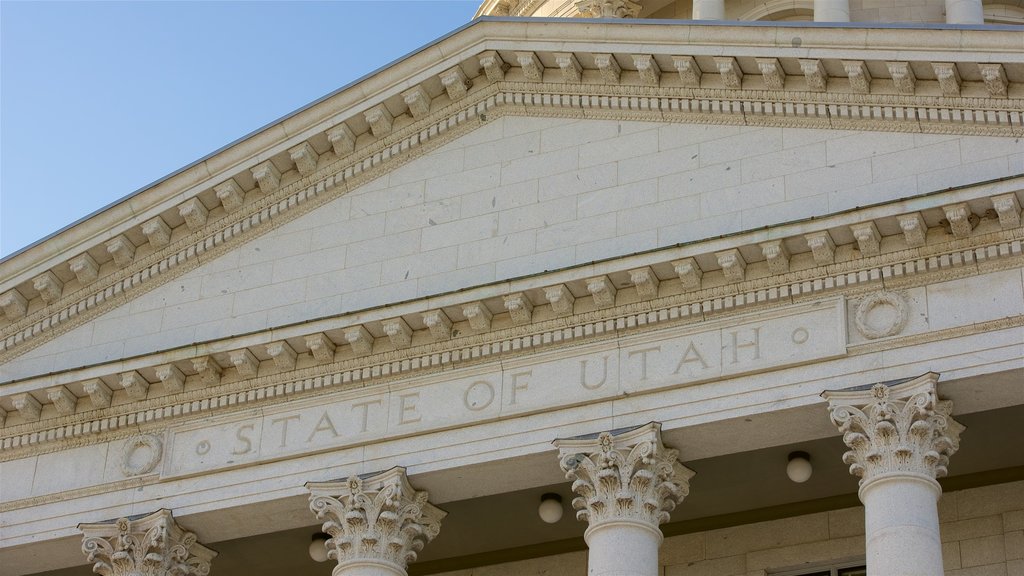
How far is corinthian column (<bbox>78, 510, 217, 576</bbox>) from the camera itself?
21469 mm

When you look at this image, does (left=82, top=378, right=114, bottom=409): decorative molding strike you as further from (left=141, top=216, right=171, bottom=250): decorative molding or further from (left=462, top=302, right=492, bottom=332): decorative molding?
(left=462, top=302, right=492, bottom=332): decorative molding

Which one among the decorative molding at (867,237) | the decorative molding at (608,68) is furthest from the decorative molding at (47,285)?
the decorative molding at (867,237)

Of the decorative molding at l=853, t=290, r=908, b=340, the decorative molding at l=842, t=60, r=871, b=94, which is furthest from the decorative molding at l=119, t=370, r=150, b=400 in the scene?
the decorative molding at l=842, t=60, r=871, b=94

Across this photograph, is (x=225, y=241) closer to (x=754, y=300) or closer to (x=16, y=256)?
(x=16, y=256)

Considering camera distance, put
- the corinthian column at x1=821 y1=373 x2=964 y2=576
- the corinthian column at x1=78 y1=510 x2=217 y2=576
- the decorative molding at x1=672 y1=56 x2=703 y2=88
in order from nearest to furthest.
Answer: the corinthian column at x1=821 y1=373 x2=964 y2=576 < the corinthian column at x1=78 y1=510 x2=217 y2=576 < the decorative molding at x1=672 y1=56 x2=703 y2=88

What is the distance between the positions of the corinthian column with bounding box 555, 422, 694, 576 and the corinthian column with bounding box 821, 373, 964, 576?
6.10 feet

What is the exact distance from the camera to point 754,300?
19.9 m

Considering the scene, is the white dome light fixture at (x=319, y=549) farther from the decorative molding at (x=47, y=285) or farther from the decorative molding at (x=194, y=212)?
the decorative molding at (x=47, y=285)

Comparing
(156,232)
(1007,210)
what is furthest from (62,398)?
(1007,210)

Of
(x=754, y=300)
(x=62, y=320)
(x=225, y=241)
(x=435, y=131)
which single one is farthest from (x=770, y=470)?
(x=62, y=320)

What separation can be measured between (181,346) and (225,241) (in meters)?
1.91

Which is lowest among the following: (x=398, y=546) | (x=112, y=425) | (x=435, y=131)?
(x=398, y=546)

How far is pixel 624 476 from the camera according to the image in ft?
64.1

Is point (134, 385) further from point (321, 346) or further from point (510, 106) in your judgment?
point (510, 106)
